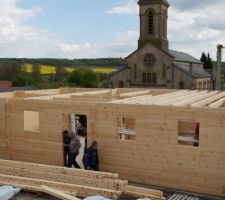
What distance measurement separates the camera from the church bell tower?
164 ft

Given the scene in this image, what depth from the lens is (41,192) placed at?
11.0 metres

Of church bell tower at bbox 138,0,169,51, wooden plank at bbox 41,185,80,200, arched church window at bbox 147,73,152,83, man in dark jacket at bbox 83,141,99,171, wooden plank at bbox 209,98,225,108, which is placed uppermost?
church bell tower at bbox 138,0,169,51

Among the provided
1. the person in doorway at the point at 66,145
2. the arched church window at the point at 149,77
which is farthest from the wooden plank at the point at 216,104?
the arched church window at the point at 149,77

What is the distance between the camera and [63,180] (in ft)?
37.1

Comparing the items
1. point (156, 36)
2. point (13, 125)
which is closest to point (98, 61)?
point (156, 36)

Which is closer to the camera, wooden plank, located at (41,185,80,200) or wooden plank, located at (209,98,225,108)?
wooden plank, located at (41,185,80,200)

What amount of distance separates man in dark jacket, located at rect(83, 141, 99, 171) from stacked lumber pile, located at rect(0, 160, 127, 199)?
0.88 metres

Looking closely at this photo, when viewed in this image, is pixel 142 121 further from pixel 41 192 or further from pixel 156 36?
pixel 156 36

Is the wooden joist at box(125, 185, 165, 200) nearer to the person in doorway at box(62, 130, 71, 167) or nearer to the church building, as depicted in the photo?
the person in doorway at box(62, 130, 71, 167)

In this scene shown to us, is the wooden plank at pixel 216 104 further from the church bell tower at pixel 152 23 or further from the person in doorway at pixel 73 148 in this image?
the church bell tower at pixel 152 23

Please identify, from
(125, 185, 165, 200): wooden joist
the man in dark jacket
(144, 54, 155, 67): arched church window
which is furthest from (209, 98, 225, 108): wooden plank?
(144, 54, 155, 67): arched church window

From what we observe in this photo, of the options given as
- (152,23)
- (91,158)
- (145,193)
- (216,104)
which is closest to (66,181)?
(91,158)

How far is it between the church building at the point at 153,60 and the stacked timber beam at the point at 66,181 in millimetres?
37794

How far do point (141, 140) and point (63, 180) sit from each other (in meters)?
2.97
